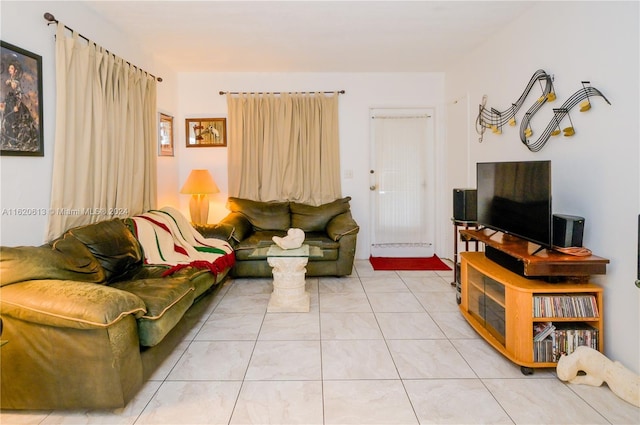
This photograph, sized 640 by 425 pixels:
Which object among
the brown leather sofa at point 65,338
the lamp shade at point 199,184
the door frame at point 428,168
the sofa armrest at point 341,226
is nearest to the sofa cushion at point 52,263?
the brown leather sofa at point 65,338

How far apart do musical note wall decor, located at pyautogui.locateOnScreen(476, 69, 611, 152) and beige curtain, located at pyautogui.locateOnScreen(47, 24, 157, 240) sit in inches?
131

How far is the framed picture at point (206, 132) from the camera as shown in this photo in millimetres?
4762

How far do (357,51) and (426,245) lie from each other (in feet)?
8.78

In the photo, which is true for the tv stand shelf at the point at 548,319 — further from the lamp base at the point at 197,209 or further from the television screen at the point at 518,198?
the lamp base at the point at 197,209

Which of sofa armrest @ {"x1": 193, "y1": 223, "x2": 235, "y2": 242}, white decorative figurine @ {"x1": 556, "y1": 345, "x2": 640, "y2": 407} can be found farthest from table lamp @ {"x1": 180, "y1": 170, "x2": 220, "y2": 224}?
white decorative figurine @ {"x1": 556, "y1": 345, "x2": 640, "y2": 407}

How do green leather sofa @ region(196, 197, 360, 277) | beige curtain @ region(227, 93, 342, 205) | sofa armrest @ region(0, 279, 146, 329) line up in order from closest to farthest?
sofa armrest @ region(0, 279, 146, 329) → green leather sofa @ region(196, 197, 360, 277) → beige curtain @ region(227, 93, 342, 205)

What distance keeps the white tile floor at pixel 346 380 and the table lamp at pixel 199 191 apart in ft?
5.17

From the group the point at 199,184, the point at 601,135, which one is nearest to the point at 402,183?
the point at 199,184

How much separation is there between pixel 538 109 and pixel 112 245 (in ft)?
10.7

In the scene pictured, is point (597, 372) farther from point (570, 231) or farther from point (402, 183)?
point (402, 183)

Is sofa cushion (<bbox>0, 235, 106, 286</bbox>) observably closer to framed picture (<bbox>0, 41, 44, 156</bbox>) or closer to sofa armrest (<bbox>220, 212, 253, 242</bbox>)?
framed picture (<bbox>0, 41, 44, 156</bbox>)

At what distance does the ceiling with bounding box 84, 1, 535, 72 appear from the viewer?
2846 millimetres

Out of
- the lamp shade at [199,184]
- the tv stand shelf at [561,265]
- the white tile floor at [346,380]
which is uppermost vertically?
the lamp shade at [199,184]

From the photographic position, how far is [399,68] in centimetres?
459
